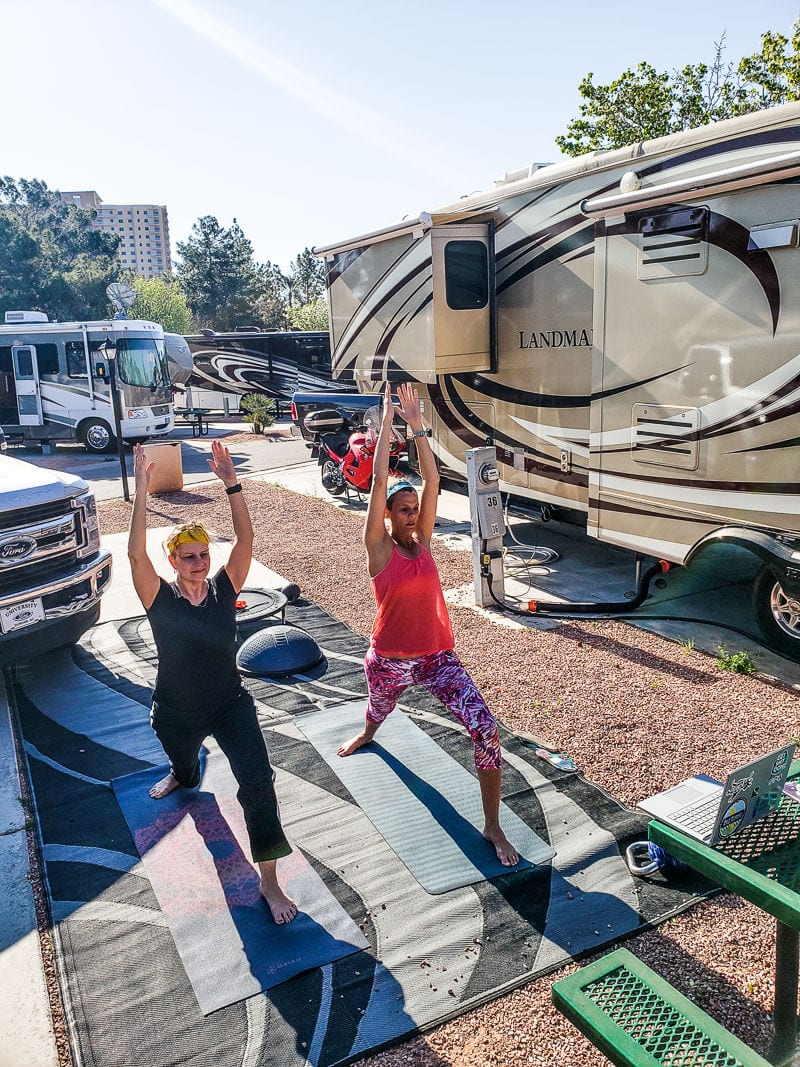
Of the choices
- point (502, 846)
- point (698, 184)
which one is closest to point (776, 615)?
point (698, 184)

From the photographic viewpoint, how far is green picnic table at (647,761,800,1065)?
2.28m

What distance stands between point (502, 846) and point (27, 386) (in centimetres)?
1733

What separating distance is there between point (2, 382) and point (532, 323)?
1444 cm

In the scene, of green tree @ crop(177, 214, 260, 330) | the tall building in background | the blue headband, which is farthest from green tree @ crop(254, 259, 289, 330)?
the tall building in background

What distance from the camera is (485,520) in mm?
6680

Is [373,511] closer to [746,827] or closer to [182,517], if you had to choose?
[746,827]

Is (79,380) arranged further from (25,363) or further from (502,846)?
(502,846)

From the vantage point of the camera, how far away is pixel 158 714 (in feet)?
11.5

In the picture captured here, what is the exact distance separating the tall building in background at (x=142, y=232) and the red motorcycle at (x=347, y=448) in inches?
5978

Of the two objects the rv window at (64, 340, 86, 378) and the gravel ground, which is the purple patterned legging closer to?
the gravel ground

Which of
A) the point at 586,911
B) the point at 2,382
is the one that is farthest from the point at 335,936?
the point at 2,382

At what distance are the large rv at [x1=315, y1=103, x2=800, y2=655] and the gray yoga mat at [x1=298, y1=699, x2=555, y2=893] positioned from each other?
2.56 meters

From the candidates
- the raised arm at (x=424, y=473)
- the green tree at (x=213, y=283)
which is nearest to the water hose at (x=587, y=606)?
the raised arm at (x=424, y=473)

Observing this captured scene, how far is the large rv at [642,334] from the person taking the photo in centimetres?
516
